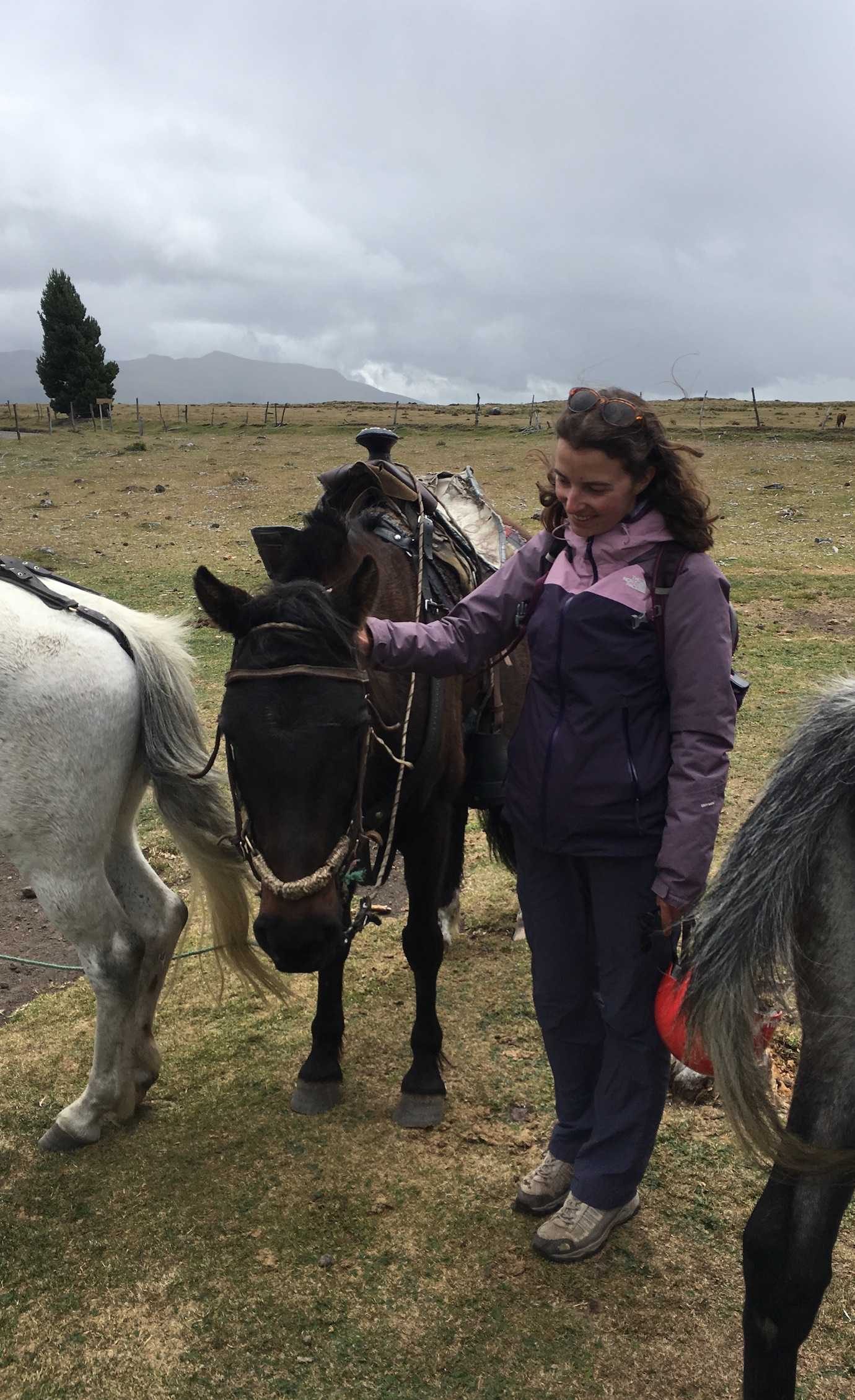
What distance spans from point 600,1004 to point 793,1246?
98cm

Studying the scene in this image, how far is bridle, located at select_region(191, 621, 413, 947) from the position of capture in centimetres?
232

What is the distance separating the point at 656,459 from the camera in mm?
2340

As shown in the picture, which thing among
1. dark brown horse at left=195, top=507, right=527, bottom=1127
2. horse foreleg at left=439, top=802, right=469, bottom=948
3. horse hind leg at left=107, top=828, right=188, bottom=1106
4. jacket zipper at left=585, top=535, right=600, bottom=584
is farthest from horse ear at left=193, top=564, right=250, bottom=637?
horse foreleg at left=439, top=802, right=469, bottom=948

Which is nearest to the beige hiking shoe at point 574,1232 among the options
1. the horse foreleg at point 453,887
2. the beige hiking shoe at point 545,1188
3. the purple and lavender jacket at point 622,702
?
the beige hiking shoe at point 545,1188

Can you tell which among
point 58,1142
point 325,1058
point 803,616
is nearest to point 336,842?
point 325,1058

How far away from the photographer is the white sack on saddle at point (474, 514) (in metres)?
4.26

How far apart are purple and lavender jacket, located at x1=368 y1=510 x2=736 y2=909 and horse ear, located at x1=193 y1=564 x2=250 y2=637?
37cm

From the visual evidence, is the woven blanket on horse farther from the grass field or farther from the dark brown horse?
the grass field

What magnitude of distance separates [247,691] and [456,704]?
1.04 m

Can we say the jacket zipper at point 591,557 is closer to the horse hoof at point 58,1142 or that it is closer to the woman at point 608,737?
the woman at point 608,737

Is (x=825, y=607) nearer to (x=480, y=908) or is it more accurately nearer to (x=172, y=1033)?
(x=480, y=908)

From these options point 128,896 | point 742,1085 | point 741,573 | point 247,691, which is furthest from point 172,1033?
point 741,573

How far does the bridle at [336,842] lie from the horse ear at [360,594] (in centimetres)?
14

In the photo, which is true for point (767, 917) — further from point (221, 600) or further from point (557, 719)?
point (221, 600)
